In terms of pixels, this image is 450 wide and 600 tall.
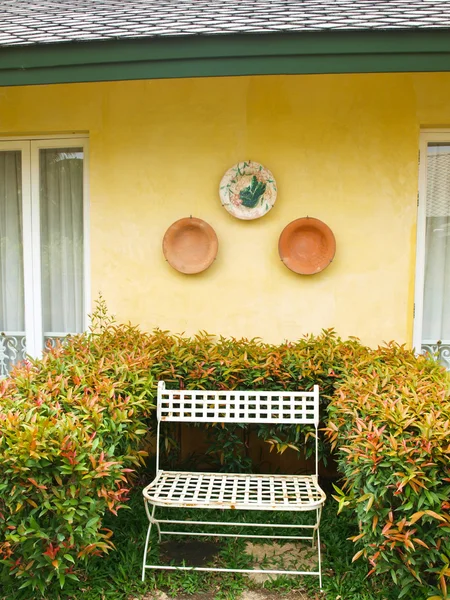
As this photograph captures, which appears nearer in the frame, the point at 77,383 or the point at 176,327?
the point at 77,383

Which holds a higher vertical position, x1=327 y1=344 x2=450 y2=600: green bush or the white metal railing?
the white metal railing

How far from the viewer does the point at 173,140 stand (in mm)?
4117

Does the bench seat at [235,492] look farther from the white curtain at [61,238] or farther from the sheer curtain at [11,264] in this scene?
the sheer curtain at [11,264]

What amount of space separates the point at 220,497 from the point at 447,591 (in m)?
1.25

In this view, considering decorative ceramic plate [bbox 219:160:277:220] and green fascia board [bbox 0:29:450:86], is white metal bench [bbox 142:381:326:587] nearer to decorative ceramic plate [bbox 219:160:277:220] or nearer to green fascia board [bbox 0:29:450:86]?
decorative ceramic plate [bbox 219:160:277:220]

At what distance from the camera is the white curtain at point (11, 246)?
448 cm

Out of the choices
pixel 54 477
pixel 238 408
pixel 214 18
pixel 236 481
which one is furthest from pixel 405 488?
pixel 214 18

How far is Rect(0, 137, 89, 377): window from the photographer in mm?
4391

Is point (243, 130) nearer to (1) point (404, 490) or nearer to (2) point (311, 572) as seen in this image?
(1) point (404, 490)

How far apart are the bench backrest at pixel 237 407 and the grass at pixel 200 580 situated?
0.81 metres

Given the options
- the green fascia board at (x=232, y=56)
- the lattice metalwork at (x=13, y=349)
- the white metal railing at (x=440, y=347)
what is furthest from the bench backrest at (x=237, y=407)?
the green fascia board at (x=232, y=56)

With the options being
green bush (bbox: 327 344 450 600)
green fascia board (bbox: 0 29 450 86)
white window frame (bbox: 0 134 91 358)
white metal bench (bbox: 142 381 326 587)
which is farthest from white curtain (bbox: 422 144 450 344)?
white window frame (bbox: 0 134 91 358)

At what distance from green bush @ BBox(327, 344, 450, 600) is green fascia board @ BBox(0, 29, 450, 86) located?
7.34 feet

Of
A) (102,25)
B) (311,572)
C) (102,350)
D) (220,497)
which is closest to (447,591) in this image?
(311,572)
